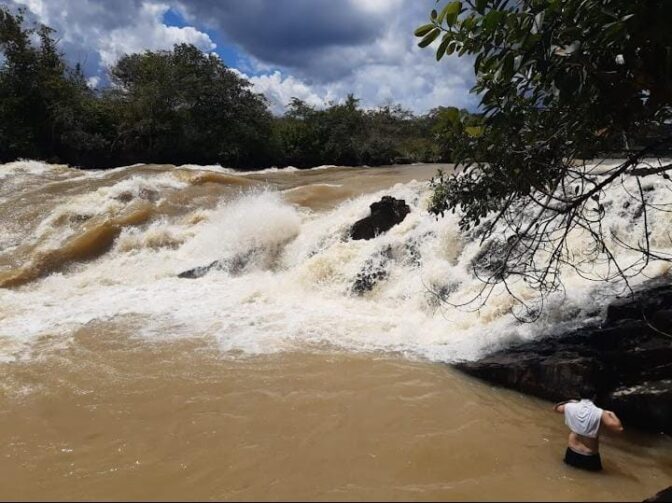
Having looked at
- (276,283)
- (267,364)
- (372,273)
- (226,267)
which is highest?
(226,267)

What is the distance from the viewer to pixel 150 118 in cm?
2434

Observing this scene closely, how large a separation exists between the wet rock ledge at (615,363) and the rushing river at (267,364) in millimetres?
226

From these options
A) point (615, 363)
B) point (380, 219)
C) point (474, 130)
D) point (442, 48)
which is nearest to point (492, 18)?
point (442, 48)

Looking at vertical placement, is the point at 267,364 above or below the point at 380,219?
below

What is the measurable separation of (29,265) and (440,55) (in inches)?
397

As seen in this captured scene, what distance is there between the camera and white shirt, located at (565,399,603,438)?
396 centimetres

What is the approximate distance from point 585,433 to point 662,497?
2.14ft

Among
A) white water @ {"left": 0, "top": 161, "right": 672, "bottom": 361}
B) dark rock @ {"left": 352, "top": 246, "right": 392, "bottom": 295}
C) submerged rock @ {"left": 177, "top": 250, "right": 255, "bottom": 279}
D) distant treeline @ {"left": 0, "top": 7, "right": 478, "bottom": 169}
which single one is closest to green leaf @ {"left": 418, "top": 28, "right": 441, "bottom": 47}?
white water @ {"left": 0, "top": 161, "right": 672, "bottom": 361}

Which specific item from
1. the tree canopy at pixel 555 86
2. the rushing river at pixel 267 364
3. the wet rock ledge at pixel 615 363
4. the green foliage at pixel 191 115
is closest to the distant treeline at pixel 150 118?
the green foliage at pixel 191 115

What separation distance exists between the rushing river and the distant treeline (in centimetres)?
1243

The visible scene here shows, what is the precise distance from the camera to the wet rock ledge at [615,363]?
4793 millimetres

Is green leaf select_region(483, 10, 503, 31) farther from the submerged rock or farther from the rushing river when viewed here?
the submerged rock

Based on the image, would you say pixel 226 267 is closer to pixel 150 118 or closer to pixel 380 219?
pixel 380 219

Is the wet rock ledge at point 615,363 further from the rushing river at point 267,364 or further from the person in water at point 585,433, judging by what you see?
the person in water at point 585,433
